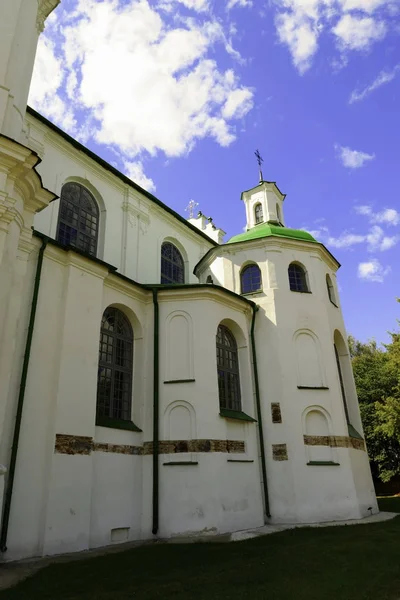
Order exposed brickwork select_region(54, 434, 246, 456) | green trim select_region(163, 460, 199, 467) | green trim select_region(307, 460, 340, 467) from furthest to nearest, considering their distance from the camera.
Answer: green trim select_region(307, 460, 340, 467) < green trim select_region(163, 460, 199, 467) < exposed brickwork select_region(54, 434, 246, 456)

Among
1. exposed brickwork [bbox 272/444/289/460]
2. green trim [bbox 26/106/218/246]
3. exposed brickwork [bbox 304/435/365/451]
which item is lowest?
exposed brickwork [bbox 272/444/289/460]

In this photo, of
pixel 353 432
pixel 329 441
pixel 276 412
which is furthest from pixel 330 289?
pixel 329 441

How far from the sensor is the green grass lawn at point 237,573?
19.9ft

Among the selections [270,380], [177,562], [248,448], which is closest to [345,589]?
[177,562]

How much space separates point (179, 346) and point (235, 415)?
102 inches

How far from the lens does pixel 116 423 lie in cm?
1136

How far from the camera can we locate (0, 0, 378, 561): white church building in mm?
9180

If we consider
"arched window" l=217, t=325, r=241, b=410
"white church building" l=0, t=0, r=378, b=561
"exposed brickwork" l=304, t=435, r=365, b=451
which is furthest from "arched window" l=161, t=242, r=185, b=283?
"exposed brickwork" l=304, t=435, r=365, b=451

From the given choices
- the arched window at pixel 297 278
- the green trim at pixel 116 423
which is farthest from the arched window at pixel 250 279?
the green trim at pixel 116 423

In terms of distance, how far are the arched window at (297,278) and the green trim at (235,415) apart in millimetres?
4944

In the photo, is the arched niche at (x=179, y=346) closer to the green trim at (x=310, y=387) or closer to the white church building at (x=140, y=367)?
the white church building at (x=140, y=367)

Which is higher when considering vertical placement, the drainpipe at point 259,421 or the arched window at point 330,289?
the arched window at point 330,289

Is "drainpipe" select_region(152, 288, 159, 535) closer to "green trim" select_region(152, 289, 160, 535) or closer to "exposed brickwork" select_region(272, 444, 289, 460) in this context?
"green trim" select_region(152, 289, 160, 535)

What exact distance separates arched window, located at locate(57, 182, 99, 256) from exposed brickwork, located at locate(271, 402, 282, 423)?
298 inches
